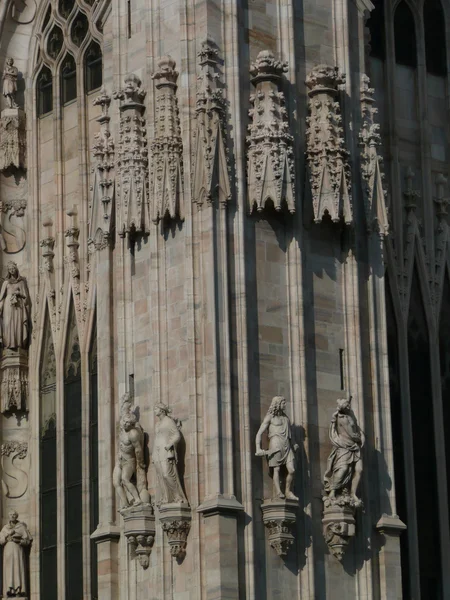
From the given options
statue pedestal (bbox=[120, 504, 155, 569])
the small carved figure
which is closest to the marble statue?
the small carved figure

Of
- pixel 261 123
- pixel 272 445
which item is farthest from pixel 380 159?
pixel 272 445

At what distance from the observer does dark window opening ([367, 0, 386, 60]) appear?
45312 mm

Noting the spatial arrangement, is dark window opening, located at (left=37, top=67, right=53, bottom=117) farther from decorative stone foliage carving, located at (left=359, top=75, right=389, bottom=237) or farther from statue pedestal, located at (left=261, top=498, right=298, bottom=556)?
statue pedestal, located at (left=261, top=498, right=298, bottom=556)

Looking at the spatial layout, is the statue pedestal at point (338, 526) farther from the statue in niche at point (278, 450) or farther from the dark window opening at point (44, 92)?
the dark window opening at point (44, 92)

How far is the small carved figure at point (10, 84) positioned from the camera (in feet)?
152

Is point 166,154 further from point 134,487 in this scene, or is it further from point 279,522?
point 279,522

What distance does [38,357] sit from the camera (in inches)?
1781

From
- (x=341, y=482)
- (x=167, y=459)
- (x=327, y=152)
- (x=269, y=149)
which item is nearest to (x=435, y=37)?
(x=327, y=152)

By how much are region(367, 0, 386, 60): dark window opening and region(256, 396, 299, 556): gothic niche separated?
8.14m

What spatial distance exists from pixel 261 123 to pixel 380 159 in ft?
7.59

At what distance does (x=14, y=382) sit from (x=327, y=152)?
751cm

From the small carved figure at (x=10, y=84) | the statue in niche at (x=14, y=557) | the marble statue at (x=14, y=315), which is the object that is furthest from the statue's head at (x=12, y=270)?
the statue in niche at (x=14, y=557)

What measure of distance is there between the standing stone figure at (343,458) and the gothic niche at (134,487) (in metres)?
2.79

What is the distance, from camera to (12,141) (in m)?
46.2
